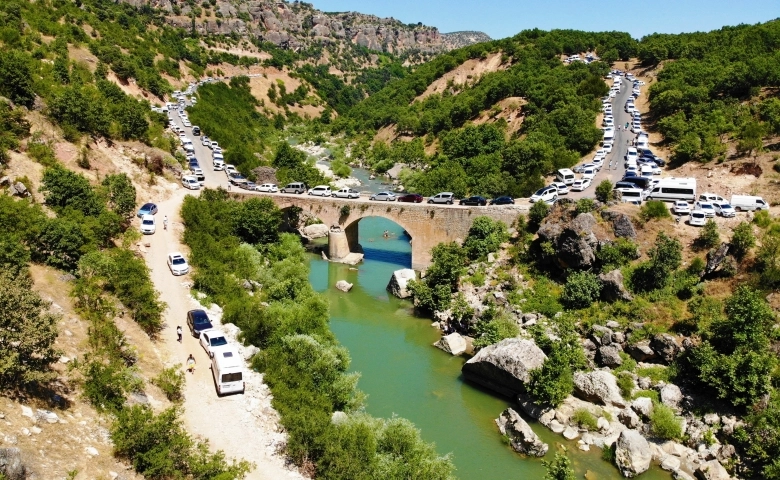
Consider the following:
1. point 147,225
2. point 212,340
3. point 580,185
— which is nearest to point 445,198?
point 580,185

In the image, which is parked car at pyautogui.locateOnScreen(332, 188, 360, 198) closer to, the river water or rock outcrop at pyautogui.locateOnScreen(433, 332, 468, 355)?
the river water

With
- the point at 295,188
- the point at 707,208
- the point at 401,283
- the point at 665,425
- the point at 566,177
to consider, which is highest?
the point at 566,177

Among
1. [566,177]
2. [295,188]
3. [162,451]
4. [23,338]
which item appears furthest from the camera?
[295,188]

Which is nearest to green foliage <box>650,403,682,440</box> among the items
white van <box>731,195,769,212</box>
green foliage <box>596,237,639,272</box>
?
green foliage <box>596,237,639,272</box>

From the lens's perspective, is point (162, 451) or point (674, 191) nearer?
point (162, 451)

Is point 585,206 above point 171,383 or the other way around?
above

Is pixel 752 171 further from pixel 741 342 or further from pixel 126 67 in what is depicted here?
pixel 126 67

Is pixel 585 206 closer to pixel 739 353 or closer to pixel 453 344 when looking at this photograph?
pixel 453 344
